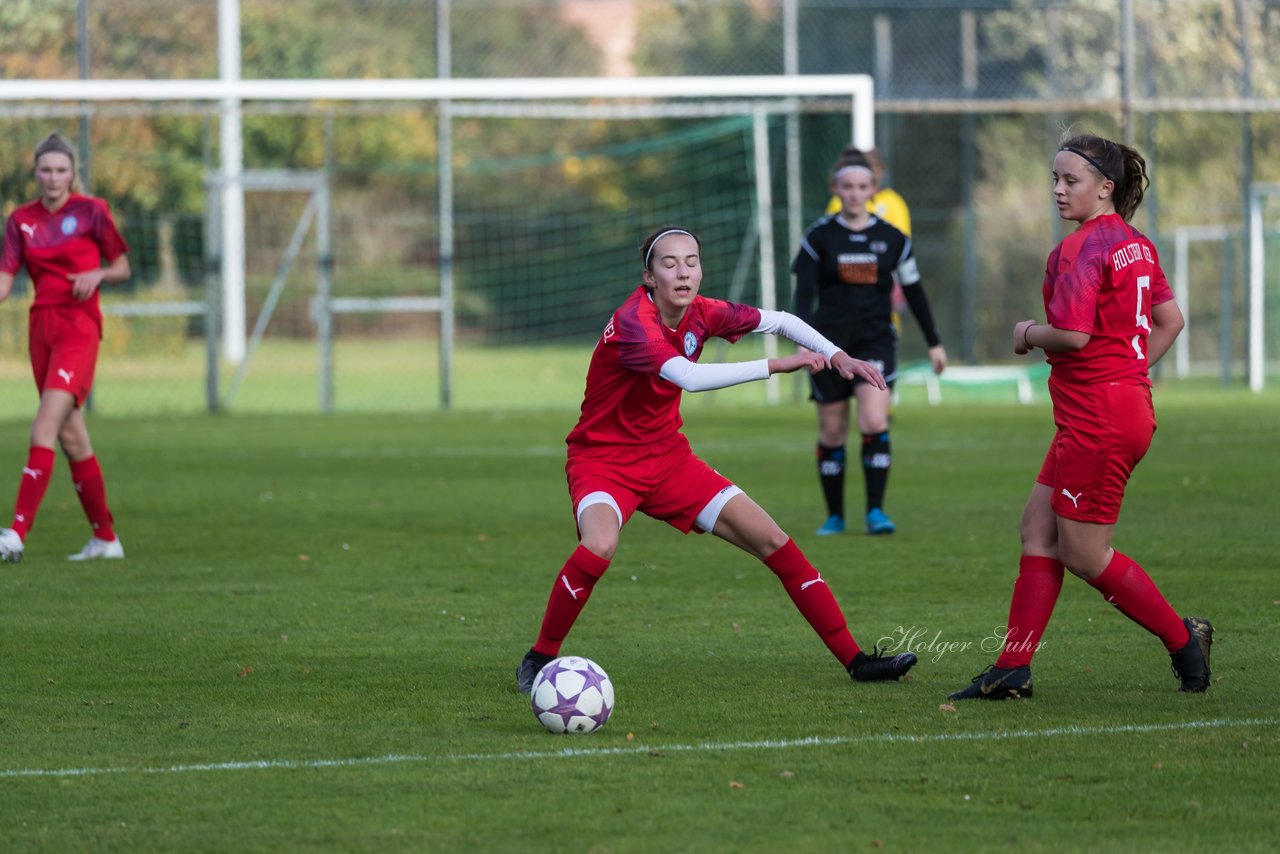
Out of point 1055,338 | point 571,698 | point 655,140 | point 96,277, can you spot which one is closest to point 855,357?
point 96,277

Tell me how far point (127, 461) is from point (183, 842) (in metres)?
11.6

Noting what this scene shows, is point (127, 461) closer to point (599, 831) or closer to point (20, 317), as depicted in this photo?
point (20, 317)

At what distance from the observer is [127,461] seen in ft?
50.8

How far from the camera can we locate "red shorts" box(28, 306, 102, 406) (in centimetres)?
953

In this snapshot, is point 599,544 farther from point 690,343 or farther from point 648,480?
point 690,343

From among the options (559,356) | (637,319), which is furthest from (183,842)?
(559,356)

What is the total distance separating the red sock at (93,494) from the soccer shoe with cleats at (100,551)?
3cm

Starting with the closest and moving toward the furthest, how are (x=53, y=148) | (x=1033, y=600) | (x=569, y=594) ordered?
1. (x=1033, y=600)
2. (x=569, y=594)
3. (x=53, y=148)

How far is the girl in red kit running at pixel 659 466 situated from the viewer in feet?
19.8

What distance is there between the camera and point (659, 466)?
20.3ft

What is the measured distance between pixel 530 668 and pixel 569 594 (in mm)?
294

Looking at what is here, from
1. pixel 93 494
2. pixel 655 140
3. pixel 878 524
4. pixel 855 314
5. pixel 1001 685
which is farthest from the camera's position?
pixel 655 140

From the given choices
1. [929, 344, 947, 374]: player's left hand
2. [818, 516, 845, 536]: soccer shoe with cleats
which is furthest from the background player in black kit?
[929, 344, 947, 374]: player's left hand

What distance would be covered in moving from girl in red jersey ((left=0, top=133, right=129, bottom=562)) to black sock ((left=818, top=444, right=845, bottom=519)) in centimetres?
398
